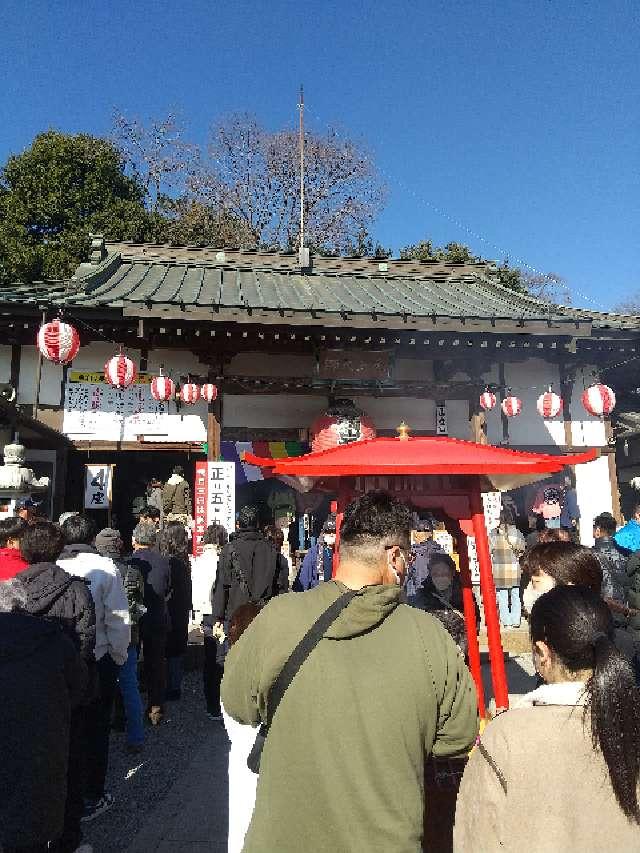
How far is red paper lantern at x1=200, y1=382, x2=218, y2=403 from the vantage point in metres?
9.63

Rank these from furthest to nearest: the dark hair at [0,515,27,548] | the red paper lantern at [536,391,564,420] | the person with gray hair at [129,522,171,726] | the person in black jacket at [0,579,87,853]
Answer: the red paper lantern at [536,391,564,420]
the person with gray hair at [129,522,171,726]
the dark hair at [0,515,27,548]
the person in black jacket at [0,579,87,853]

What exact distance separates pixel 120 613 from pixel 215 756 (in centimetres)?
172

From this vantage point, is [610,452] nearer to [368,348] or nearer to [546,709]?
[368,348]

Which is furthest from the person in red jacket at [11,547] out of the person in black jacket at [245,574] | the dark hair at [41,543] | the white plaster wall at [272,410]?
the white plaster wall at [272,410]

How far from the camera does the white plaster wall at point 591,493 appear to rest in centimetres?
1082

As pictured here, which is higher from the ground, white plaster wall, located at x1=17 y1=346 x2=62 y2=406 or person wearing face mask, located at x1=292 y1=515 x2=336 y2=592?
white plaster wall, located at x1=17 y1=346 x2=62 y2=406

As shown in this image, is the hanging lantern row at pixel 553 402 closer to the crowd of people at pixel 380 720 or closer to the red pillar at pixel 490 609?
the red pillar at pixel 490 609

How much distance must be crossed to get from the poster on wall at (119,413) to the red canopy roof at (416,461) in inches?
240

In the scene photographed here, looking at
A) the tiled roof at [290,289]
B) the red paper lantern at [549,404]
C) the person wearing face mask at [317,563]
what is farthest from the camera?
the red paper lantern at [549,404]

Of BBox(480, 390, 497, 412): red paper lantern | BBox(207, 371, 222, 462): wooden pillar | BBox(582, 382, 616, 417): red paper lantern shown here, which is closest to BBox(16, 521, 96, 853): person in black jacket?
BBox(207, 371, 222, 462): wooden pillar

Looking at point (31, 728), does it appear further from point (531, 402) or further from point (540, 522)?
point (531, 402)

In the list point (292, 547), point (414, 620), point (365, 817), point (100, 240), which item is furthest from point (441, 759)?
point (100, 240)

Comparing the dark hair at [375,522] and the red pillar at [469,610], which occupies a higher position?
the dark hair at [375,522]

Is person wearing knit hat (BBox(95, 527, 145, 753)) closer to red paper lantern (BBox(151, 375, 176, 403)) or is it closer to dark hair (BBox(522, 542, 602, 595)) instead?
dark hair (BBox(522, 542, 602, 595))
